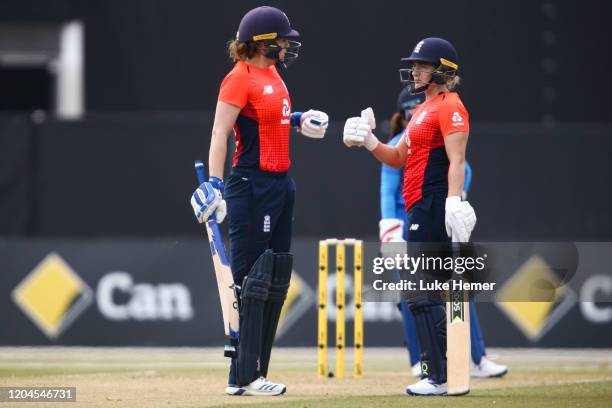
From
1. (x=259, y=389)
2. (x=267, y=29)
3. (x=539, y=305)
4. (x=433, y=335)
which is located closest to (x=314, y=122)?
(x=267, y=29)

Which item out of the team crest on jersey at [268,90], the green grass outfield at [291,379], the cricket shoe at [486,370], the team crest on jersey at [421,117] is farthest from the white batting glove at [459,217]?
the cricket shoe at [486,370]

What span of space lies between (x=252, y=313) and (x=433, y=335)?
102cm

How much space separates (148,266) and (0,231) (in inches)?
56.8

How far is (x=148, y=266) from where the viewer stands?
12266 millimetres

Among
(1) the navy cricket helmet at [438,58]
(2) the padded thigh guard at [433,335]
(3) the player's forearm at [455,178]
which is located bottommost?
(2) the padded thigh guard at [433,335]

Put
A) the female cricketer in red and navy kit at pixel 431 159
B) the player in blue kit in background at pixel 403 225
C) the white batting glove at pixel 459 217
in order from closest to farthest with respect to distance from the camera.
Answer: the white batting glove at pixel 459 217 < the female cricketer in red and navy kit at pixel 431 159 < the player in blue kit in background at pixel 403 225

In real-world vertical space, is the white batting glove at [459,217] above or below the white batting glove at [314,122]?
below

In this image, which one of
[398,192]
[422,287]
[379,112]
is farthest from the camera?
[379,112]

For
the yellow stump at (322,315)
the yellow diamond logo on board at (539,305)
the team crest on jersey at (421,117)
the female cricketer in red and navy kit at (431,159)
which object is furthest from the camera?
the yellow diamond logo on board at (539,305)

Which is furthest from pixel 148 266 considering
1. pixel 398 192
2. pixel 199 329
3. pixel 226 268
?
pixel 226 268

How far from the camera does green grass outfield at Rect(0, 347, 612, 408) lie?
736 cm

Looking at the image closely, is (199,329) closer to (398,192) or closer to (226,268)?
(398,192)

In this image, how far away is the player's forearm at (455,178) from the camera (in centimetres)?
733

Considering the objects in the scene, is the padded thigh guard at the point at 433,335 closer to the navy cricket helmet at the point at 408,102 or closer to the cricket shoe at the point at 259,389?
the cricket shoe at the point at 259,389
